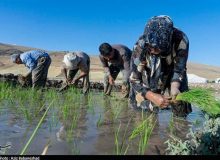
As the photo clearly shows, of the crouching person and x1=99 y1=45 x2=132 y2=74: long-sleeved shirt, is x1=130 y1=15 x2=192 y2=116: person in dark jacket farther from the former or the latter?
the crouching person

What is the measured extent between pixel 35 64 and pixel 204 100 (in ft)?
22.1

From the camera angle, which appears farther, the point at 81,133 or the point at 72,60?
the point at 72,60

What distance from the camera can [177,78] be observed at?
455 cm

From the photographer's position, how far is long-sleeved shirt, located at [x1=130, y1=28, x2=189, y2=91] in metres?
4.55

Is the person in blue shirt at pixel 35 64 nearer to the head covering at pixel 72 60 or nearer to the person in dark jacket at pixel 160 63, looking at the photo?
the head covering at pixel 72 60

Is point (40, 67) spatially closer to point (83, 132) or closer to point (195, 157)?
point (83, 132)

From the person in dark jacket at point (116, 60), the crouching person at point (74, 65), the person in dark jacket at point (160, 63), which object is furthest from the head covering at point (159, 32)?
the crouching person at point (74, 65)

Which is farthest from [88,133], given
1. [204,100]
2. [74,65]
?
[74,65]

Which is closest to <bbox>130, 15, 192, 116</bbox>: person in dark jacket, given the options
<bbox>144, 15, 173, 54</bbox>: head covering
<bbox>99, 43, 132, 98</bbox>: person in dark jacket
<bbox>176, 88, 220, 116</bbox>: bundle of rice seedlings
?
<bbox>144, 15, 173, 54</bbox>: head covering

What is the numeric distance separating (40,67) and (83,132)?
6012 mm

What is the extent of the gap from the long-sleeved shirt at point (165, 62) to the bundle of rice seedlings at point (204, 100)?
3.06 ft

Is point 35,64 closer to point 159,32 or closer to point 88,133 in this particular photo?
point 159,32

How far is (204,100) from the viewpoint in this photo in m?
3.45

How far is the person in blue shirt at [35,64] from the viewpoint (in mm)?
9469
